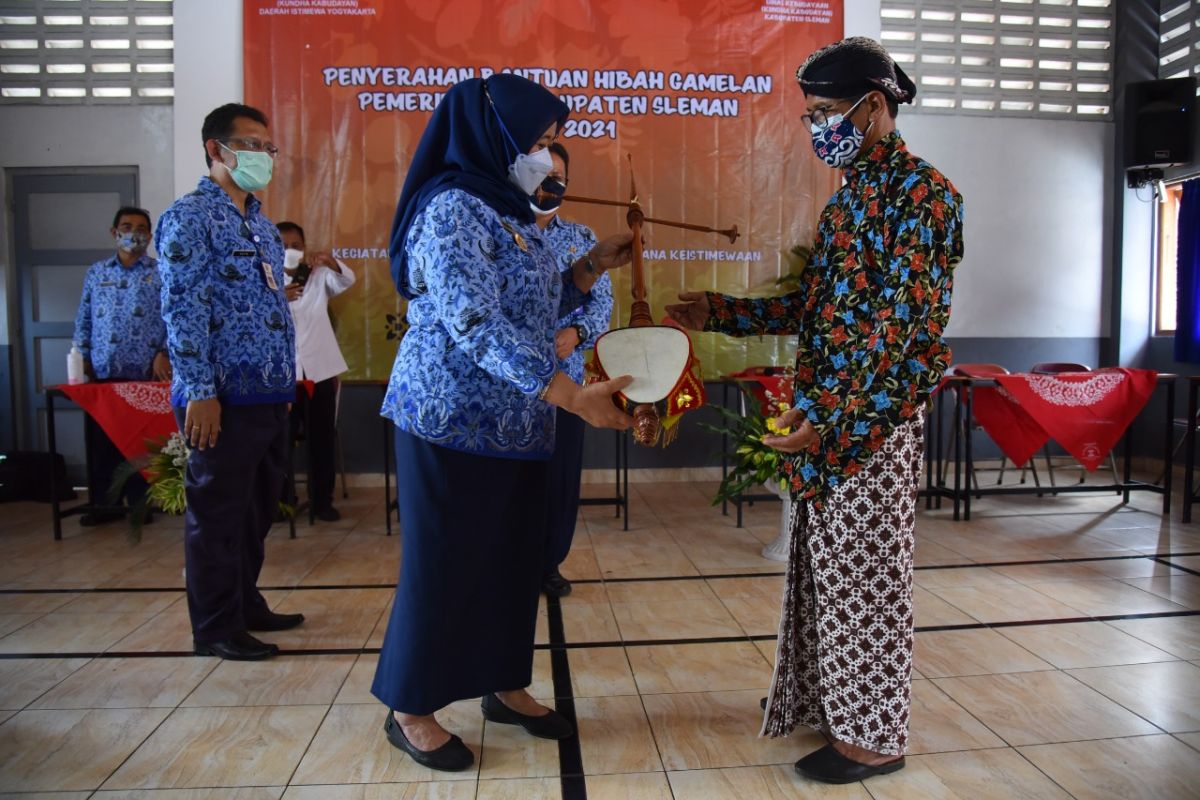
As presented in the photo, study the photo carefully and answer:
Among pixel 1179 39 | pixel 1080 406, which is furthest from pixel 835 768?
pixel 1179 39

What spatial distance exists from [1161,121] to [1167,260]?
1.07 metres

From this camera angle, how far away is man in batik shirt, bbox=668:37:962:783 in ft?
5.35

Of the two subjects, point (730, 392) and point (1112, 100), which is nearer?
point (730, 392)

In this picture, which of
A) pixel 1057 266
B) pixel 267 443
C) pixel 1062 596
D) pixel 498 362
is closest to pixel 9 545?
pixel 267 443

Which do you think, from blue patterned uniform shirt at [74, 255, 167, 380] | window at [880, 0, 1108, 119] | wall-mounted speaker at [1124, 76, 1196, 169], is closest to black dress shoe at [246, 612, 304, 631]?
blue patterned uniform shirt at [74, 255, 167, 380]

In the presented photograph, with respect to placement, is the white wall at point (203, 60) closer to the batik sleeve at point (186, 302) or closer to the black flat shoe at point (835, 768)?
the batik sleeve at point (186, 302)

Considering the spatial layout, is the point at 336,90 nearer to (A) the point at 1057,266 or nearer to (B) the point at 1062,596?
(B) the point at 1062,596

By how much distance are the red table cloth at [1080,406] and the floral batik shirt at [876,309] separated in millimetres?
3205

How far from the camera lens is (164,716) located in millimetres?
2184

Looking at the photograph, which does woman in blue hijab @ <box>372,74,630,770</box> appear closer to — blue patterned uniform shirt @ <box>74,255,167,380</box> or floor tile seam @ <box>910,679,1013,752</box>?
floor tile seam @ <box>910,679,1013,752</box>

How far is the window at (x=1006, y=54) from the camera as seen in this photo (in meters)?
5.99

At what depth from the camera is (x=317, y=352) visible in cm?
468

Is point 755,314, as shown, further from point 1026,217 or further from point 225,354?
point 1026,217

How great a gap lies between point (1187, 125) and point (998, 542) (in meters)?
3.65
